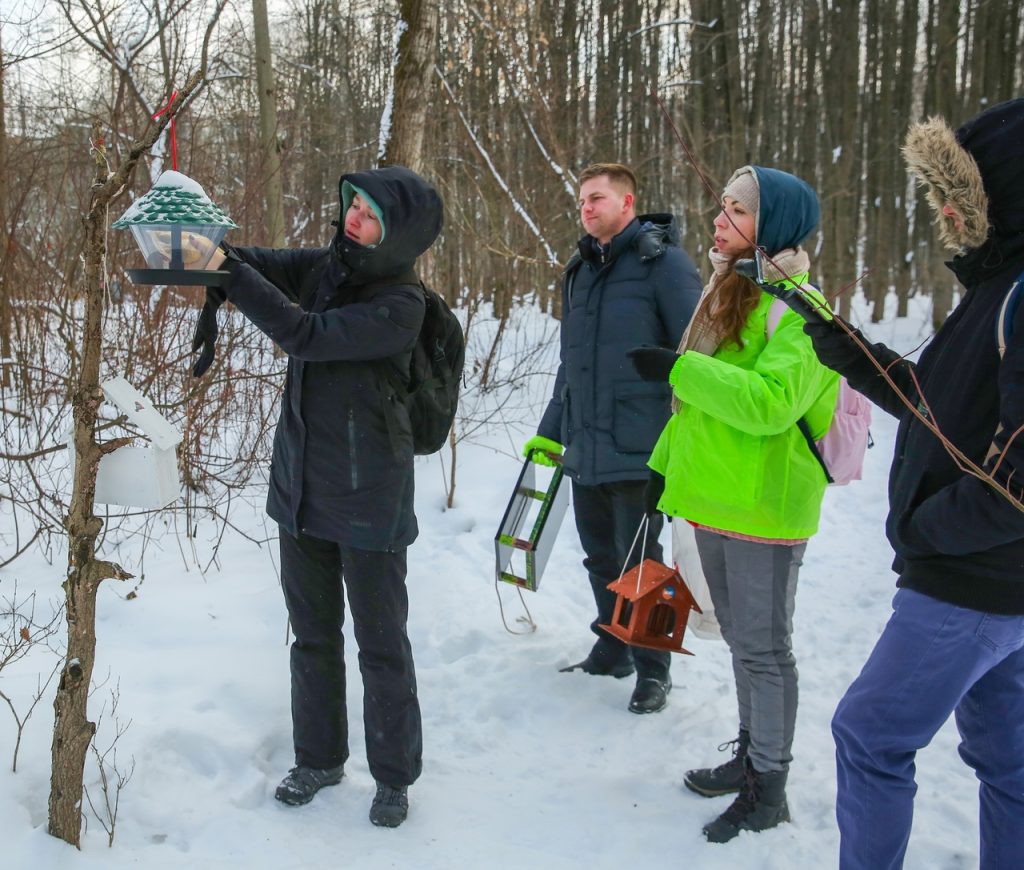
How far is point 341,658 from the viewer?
2.84m

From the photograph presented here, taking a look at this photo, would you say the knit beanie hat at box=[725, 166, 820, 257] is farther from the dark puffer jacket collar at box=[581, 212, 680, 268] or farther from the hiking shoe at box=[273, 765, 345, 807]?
the hiking shoe at box=[273, 765, 345, 807]

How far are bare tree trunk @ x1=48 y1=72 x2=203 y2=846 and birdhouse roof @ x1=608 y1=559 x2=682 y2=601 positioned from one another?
1582mm

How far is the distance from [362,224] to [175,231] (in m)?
0.55

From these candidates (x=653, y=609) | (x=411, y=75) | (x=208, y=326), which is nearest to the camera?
(x=208, y=326)

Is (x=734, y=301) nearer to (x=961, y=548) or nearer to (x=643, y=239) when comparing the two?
(x=643, y=239)

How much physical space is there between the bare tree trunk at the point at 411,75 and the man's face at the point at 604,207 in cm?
227

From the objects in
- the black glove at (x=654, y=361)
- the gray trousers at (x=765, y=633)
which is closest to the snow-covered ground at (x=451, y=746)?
the gray trousers at (x=765, y=633)

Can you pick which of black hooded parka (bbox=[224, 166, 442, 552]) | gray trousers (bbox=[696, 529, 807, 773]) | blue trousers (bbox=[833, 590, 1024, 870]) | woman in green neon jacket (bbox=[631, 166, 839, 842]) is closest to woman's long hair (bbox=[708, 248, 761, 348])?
woman in green neon jacket (bbox=[631, 166, 839, 842])

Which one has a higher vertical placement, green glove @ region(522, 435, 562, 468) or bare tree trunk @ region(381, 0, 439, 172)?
bare tree trunk @ region(381, 0, 439, 172)

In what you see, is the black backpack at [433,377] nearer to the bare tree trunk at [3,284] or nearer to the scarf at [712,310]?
the scarf at [712,310]

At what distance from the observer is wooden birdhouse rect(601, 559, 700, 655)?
9.67 ft

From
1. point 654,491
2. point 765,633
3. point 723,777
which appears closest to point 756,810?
point 723,777

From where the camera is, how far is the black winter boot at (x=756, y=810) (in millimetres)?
2662

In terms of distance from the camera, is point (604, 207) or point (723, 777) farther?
point (604, 207)
